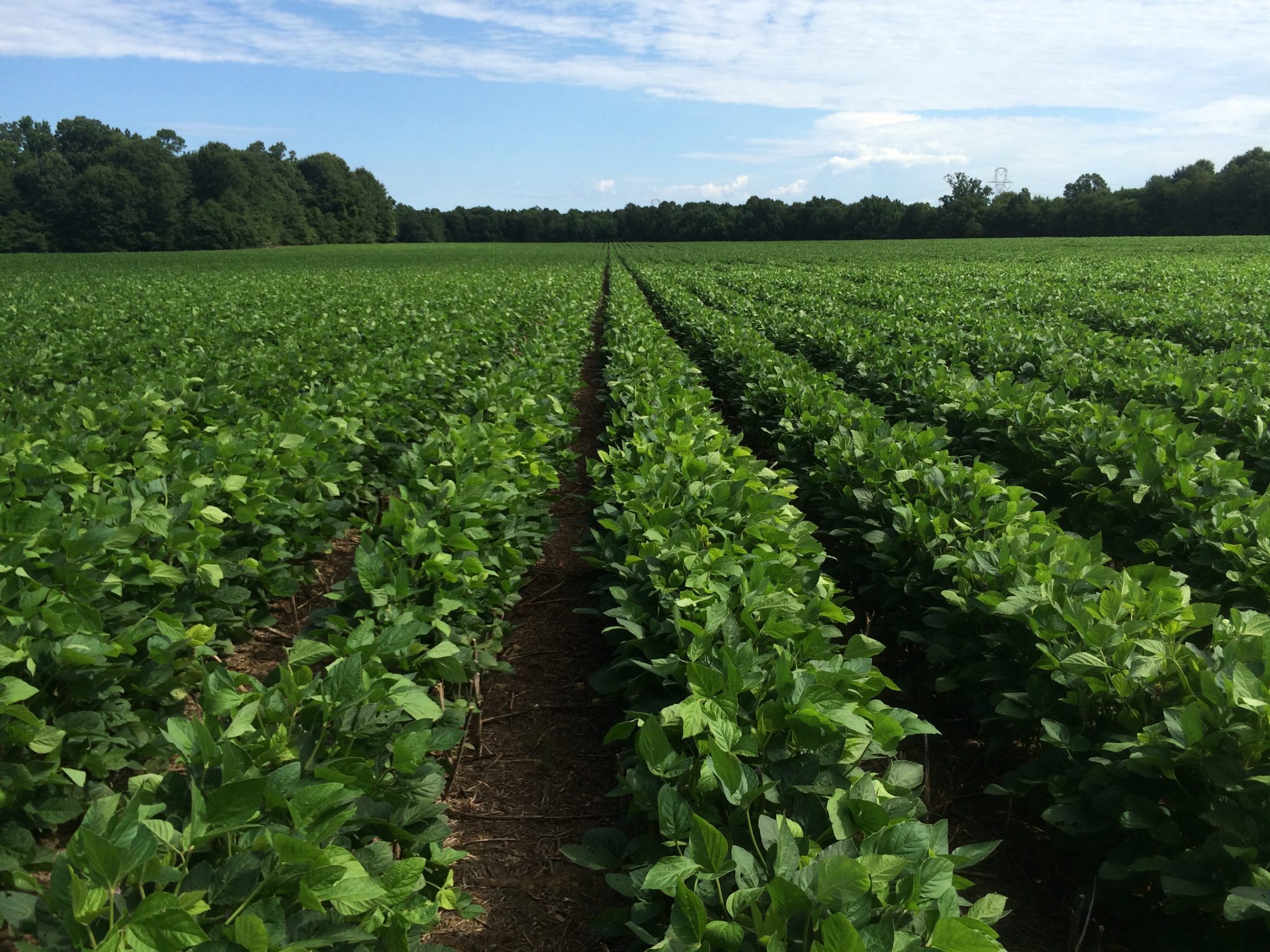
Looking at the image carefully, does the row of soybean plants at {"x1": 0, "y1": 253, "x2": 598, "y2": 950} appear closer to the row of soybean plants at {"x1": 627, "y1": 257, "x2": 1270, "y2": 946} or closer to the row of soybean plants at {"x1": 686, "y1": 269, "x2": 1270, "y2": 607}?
the row of soybean plants at {"x1": 627, "y1": 257, "x2": 1270, "y2": 946}

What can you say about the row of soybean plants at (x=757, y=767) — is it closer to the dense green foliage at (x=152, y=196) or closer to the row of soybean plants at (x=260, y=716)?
the row of soybean plants at (x=260, y=716)

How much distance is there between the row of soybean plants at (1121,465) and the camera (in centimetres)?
403

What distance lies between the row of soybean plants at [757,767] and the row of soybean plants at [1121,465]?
215 cm

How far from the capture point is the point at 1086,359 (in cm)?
959

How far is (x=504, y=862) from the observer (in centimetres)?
313

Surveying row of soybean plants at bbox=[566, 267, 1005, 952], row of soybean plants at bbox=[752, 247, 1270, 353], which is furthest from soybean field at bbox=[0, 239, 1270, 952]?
row of soybean plants at bbox=[752, 247, 1270, 353]

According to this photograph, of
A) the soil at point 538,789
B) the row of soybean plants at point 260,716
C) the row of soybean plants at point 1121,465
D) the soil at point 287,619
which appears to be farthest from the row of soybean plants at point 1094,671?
the soil at point 287,619

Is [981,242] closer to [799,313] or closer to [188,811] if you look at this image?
[799,313]

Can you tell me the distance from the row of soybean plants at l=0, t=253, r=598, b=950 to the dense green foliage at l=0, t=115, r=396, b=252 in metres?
83.7

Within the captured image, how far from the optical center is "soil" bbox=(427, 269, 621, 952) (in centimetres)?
283

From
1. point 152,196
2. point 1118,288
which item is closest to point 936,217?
point 1118,288

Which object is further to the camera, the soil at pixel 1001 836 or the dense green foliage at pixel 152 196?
the dense green foliage at pixel 152 196

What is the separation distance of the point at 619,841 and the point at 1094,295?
18899 millimetres

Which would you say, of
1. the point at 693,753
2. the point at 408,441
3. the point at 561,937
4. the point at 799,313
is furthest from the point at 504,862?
the point at 799,313
